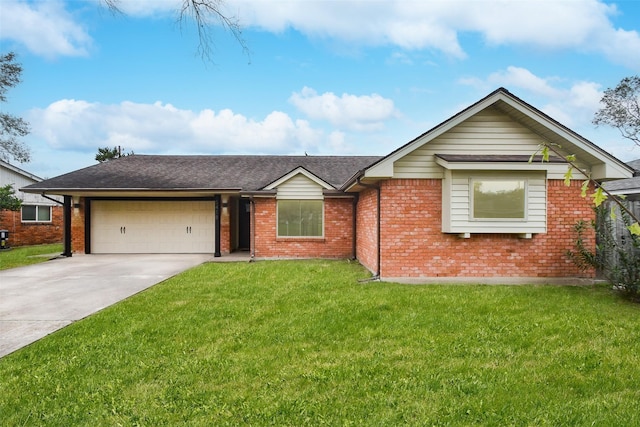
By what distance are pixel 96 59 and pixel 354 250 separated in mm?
10590

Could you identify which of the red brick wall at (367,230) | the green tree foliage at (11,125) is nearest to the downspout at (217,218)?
the red brick wall at (367,230)

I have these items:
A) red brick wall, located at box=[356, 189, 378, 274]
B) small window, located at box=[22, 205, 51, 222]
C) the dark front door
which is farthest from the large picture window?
small window, located at box=[22, 205, 51, 222]

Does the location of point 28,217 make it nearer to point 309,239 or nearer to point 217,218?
point 217,218

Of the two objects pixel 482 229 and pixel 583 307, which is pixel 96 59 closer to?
pixel 482 229

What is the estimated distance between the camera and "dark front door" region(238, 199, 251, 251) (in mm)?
17375

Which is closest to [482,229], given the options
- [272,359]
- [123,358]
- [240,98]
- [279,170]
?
[272,359]

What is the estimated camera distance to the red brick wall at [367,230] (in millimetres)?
9992

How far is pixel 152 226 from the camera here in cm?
1608

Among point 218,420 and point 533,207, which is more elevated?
point 533,207

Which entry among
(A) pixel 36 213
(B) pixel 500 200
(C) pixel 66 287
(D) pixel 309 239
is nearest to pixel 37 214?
(A) pixel 36 213

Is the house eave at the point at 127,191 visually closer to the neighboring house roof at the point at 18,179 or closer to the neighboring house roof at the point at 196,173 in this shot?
the neighboring house roof at the point at 196,173

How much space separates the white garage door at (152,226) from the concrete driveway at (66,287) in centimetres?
131

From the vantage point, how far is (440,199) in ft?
29.3

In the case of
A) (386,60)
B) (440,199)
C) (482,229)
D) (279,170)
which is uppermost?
(386,60)
